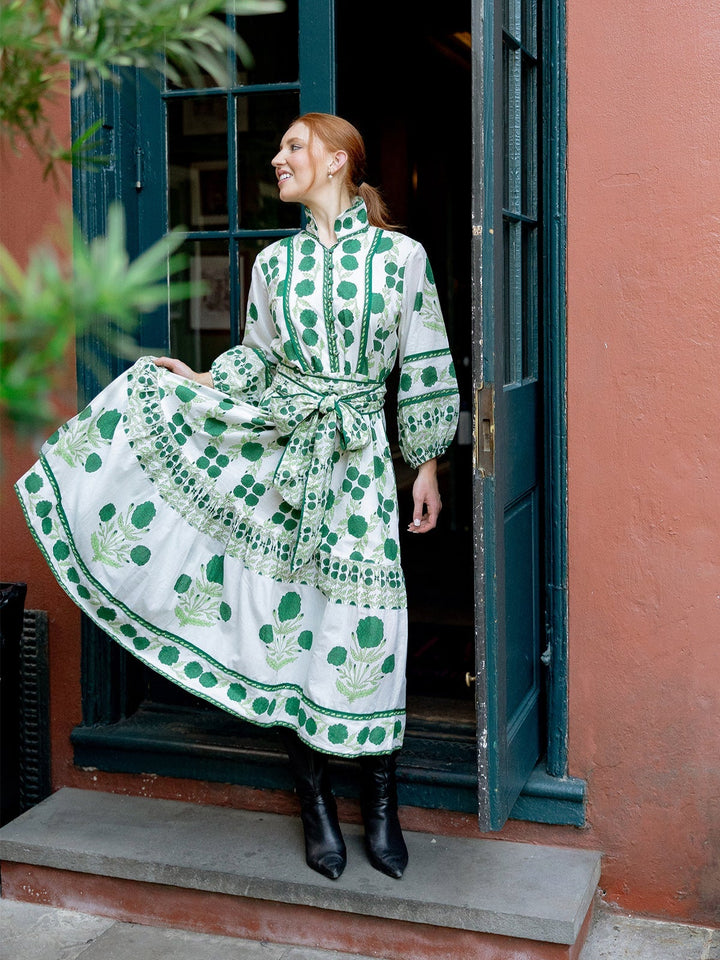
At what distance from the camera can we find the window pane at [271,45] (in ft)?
12.4

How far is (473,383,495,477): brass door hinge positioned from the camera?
2.73 meters

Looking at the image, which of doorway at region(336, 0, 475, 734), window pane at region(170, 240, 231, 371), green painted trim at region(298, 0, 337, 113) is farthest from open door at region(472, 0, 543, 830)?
window pane at region(170, 240, 231, 371)

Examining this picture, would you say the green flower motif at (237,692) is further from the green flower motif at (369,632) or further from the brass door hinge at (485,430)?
the brass door hinge at (485,430)

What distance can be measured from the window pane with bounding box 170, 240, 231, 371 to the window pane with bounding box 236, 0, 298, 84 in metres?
0.70

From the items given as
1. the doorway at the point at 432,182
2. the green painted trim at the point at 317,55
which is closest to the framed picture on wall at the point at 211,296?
the doorway at the point at 432,182

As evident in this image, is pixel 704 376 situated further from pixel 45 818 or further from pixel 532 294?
pixel 45 818

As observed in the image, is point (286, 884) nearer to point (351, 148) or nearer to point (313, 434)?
point (313, 434)

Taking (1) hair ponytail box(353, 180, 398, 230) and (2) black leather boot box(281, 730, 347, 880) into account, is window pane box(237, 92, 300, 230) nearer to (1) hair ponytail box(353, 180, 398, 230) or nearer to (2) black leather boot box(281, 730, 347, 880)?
(1) hair ponytail box(353, 180, 398, 230)

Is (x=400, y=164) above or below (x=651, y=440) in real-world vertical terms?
above

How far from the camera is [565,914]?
114 inches

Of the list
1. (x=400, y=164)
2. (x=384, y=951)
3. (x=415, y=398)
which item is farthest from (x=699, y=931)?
(x=400, y=164)

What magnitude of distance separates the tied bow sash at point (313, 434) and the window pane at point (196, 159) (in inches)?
41.4

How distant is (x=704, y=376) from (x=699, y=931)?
4.98 feet

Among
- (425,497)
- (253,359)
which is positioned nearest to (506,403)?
(425,497)
